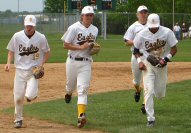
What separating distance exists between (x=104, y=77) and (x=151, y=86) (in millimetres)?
9936

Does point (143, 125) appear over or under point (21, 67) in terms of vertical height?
under

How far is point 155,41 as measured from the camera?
10.3 m

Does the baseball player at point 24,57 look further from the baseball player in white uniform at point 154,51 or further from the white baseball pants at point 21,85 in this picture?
the baseball player in white uniform at point 154,51

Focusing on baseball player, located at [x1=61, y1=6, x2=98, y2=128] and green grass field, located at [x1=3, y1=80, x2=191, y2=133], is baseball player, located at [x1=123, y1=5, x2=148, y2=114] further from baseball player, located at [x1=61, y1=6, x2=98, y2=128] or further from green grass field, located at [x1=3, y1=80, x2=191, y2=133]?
baseball player, located at [x1=61, y1=6, x2=98, y2=128]

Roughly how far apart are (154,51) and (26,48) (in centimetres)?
226

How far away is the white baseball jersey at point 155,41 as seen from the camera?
10352mm

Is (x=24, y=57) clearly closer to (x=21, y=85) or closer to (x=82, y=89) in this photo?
(x=21, y=85)

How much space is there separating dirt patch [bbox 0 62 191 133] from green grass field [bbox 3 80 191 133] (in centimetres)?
53

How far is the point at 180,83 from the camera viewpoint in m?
17.7

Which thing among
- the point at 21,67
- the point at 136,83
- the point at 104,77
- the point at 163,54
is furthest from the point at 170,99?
the point at 104,77

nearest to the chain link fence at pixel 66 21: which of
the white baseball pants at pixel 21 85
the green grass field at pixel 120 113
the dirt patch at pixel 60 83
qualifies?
the dirt patch at pixel 60 83

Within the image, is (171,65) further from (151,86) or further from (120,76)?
(151,86)

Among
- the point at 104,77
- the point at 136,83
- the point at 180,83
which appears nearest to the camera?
the point at 136,83

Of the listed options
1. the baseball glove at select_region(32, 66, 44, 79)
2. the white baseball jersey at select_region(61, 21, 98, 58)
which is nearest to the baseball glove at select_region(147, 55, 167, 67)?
the white baseball jersey at select_region(61, 21, 98, 58)
